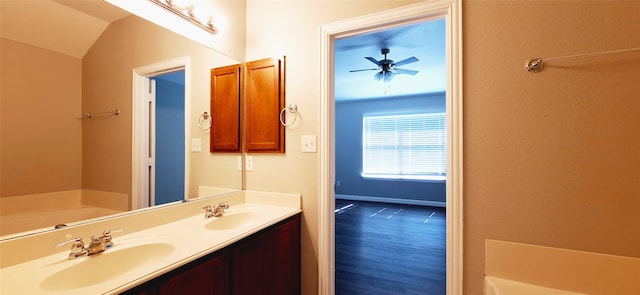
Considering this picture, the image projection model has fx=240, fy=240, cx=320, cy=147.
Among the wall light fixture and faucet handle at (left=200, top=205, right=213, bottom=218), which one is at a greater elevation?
the wall light fixture

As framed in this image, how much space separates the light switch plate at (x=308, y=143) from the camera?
1686mm

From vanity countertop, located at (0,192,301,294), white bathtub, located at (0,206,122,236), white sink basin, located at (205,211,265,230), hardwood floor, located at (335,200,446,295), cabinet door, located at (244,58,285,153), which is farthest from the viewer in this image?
hardwood floor, located at (335,200,446,295)

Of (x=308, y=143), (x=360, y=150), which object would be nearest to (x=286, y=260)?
(x=308, y=143)

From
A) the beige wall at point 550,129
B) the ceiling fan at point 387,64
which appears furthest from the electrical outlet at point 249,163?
the ceiling fan at point 387,64

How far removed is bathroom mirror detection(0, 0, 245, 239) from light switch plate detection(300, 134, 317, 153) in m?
0.92

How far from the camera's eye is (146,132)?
135 centimetres

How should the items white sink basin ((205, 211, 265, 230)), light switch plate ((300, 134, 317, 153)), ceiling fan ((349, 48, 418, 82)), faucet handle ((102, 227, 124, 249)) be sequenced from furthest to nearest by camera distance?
ceiling fan ((349, 48, 418, 82)), light switch plate ((300, 134, 317, 153)), white sink basin ((205, 211, 265, 230)), faucet handle ((102, 227, 124, 249))

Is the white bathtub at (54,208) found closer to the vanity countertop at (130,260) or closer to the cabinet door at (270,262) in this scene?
the vanity countertop at (130,260)

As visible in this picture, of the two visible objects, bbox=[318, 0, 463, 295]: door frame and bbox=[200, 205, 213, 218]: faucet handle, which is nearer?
bbox=[318, 0, 463, 295]: door frame

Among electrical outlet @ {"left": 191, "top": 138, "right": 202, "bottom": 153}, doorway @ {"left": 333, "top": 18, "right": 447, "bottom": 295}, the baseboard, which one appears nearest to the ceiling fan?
doorway @ {"left": 333, "top": 18, "right": 447, "bottom": 295}

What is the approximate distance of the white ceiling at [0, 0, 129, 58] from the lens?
92 cm

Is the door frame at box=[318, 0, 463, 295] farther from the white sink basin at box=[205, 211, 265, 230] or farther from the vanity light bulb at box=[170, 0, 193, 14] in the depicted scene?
the vanity light bulb at box=[170, 0, 193, 14]

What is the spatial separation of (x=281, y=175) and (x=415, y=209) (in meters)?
4.06

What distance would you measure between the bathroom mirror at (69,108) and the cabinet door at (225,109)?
1.31ft
